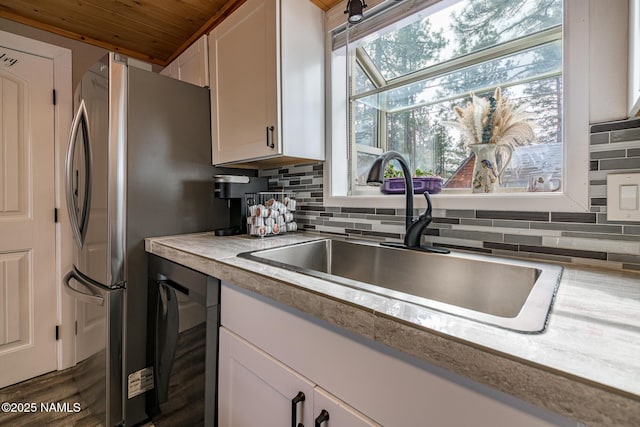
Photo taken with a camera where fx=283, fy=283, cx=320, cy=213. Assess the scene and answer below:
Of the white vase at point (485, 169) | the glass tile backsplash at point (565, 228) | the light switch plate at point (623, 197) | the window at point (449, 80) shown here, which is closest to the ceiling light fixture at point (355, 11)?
the window at point (449, 80)

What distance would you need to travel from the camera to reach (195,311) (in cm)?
99

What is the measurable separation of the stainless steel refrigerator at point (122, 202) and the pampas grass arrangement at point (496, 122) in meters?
1.36

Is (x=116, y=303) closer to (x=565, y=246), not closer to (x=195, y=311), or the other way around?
(x=195, y=311)

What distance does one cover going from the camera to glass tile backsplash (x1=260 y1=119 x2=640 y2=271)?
0.76 m

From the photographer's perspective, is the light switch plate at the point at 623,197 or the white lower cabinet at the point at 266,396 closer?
the white lower cabinet at the point at 266,396

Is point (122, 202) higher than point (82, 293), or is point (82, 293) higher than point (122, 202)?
point (122, 202)

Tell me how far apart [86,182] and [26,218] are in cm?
81

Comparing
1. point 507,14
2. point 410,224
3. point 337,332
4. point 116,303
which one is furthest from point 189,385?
point 507,14

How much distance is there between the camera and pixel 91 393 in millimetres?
1436

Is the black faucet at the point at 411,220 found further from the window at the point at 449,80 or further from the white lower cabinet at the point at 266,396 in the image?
the white lower cabinet at the point at 266,396

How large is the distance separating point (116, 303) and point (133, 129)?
80 centimetres

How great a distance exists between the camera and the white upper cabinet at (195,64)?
5.41 feet

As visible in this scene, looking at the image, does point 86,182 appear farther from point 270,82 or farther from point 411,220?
point 411,220

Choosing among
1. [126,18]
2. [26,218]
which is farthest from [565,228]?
[26,218]
